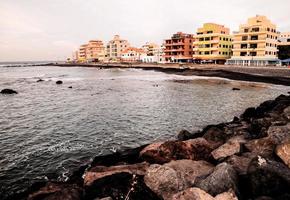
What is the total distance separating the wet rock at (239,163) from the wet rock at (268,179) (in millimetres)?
885

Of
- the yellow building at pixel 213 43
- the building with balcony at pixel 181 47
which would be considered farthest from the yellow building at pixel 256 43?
the building with balcony at pixel 181 47

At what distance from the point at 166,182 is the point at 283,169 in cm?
379

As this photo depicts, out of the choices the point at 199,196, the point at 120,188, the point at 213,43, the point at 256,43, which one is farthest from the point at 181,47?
the point at 199,196

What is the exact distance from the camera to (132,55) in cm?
15188

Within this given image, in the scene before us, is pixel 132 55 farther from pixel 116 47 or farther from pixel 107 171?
pixel 107 171

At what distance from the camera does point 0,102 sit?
111 feet

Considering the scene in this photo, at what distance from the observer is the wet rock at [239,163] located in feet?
29.2

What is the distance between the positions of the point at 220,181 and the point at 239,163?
197cm

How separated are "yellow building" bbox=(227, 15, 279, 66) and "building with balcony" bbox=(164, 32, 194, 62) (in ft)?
85.3

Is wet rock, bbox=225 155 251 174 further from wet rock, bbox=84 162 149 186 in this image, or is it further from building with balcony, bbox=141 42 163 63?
building with balcony, bbox=141 42 163 63

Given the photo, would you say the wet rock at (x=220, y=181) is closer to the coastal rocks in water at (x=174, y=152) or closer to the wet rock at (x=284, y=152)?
the wet rock at (x=284, y=152)

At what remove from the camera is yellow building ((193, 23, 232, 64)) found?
88.1 metres

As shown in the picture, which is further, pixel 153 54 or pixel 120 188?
pixel 153 54

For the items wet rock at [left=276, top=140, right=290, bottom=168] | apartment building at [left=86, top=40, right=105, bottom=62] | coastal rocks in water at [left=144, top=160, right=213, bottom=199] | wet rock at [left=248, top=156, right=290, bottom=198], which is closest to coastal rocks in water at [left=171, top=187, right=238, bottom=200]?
coastal rocks in water at [left=144, top=160, right=213, bottom=199]
